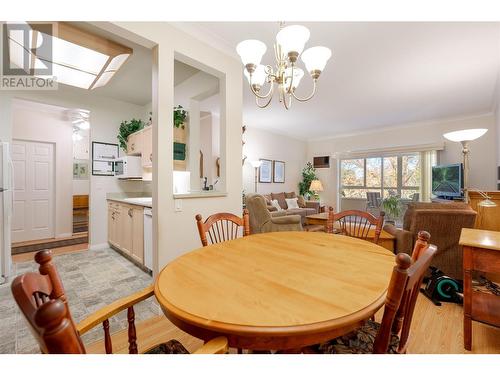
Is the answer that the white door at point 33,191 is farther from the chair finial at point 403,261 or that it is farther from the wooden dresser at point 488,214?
the wooden dresser at point 488,214

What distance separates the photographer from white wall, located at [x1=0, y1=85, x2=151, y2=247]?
360cm

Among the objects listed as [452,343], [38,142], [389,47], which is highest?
[389,47]

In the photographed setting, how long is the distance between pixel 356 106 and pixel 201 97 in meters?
3.11

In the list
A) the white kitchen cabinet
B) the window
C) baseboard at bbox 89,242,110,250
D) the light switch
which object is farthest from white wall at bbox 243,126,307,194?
the light switch

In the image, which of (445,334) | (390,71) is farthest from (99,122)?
(445,334)

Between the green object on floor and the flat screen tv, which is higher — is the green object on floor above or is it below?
above

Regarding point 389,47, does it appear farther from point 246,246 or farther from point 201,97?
point 246,246

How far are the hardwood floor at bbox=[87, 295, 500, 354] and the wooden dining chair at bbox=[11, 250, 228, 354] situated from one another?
2.96 feet

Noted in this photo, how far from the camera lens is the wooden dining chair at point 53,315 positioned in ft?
1.40

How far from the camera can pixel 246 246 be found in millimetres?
1497

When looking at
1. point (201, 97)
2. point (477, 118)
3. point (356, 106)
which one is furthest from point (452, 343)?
point (477, 118)

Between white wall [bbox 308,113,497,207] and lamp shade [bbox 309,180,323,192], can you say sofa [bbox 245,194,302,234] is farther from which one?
white wall [bbox 308,113,497,207]

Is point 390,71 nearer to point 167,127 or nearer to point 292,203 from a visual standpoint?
point 167,127

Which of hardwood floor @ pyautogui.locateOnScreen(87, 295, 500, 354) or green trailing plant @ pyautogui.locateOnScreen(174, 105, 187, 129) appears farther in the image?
green trailing plant @ pyautogui.locateOnScreen(174, 105, 187, 129)
